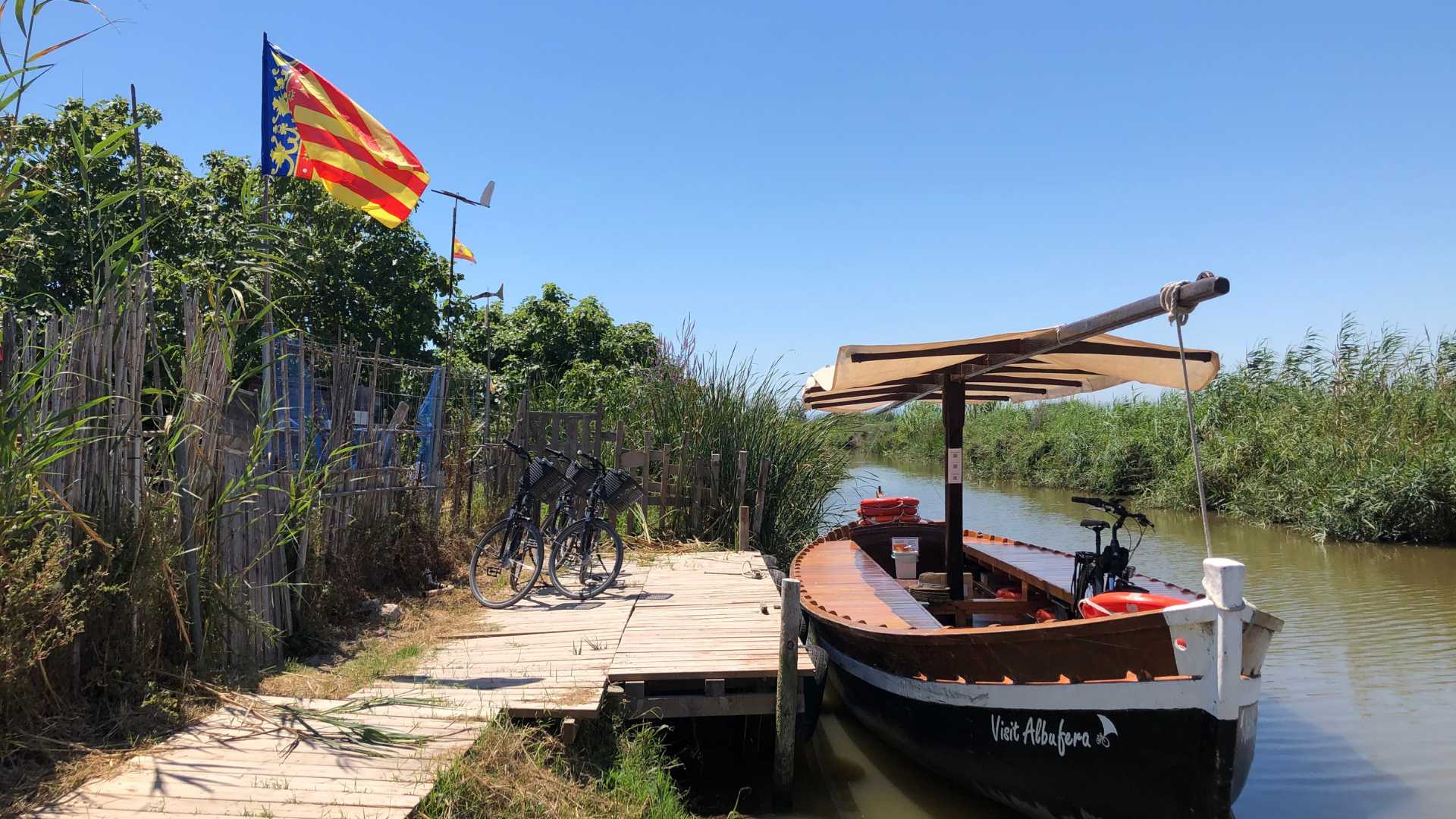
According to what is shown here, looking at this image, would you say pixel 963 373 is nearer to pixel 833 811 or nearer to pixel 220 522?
pixel 833 811

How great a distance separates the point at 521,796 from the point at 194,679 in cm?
182

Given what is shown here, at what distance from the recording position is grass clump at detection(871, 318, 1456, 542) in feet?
47.9

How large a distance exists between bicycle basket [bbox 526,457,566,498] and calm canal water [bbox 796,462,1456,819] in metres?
2.90

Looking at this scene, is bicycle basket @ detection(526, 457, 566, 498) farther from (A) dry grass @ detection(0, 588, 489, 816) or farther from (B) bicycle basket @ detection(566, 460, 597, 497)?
(A) dry grass @ detection(0, 588, 489, 816)

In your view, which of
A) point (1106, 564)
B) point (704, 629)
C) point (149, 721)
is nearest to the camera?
point (149, 721)

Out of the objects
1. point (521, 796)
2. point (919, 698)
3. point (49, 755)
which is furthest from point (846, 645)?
point (49, 755)

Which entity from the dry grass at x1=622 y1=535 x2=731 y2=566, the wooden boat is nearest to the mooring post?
the wooden boat

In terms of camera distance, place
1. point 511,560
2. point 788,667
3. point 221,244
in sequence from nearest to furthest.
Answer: point 788,667
point 511,560
point 221,244

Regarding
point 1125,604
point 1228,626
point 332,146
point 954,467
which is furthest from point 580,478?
point 1228,626

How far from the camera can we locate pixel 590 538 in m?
7.23

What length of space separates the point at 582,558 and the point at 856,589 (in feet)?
7.27

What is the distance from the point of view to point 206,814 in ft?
10.5

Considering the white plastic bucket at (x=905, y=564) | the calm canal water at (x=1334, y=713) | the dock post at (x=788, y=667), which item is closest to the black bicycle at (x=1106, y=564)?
the calm canal water at (x=1334, y=713)

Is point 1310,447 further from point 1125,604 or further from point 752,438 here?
point 1125,604
